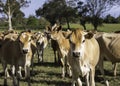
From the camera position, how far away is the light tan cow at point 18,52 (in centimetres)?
1028

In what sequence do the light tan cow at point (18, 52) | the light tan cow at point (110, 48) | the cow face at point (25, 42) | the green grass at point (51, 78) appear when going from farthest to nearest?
the green grass at point (51, 78)
the light tan cow at point (110, 48)
the light tan cow at point (18, 52)
the cow face at point (25, 42)

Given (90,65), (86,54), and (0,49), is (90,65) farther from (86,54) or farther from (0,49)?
(0,49)

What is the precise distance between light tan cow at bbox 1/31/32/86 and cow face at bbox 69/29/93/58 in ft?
6.64

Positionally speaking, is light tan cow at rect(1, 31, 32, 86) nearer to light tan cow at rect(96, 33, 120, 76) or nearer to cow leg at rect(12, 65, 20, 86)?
cow leg at rect(12, 65, 20, 86)

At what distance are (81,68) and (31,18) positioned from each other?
83082 millimetres

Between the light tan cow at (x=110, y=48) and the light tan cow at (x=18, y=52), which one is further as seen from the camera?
the light tan cow at (x=110, y=48)

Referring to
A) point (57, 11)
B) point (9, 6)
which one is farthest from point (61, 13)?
point (9, 6)

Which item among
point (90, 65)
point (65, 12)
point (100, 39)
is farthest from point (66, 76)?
point (65, 12)

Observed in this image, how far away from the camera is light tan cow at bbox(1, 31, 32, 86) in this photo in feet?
33.7

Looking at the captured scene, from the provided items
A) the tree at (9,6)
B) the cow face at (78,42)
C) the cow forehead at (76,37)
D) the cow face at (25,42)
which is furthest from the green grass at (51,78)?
the tree at (9,6)

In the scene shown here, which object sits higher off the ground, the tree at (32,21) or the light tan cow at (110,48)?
the tree at (32,21)

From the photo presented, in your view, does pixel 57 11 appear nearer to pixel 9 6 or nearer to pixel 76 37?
pixel 9 6

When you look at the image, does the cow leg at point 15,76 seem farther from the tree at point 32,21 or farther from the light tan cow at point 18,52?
the tree at point 32,21

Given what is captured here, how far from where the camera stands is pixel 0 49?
1285 cm
